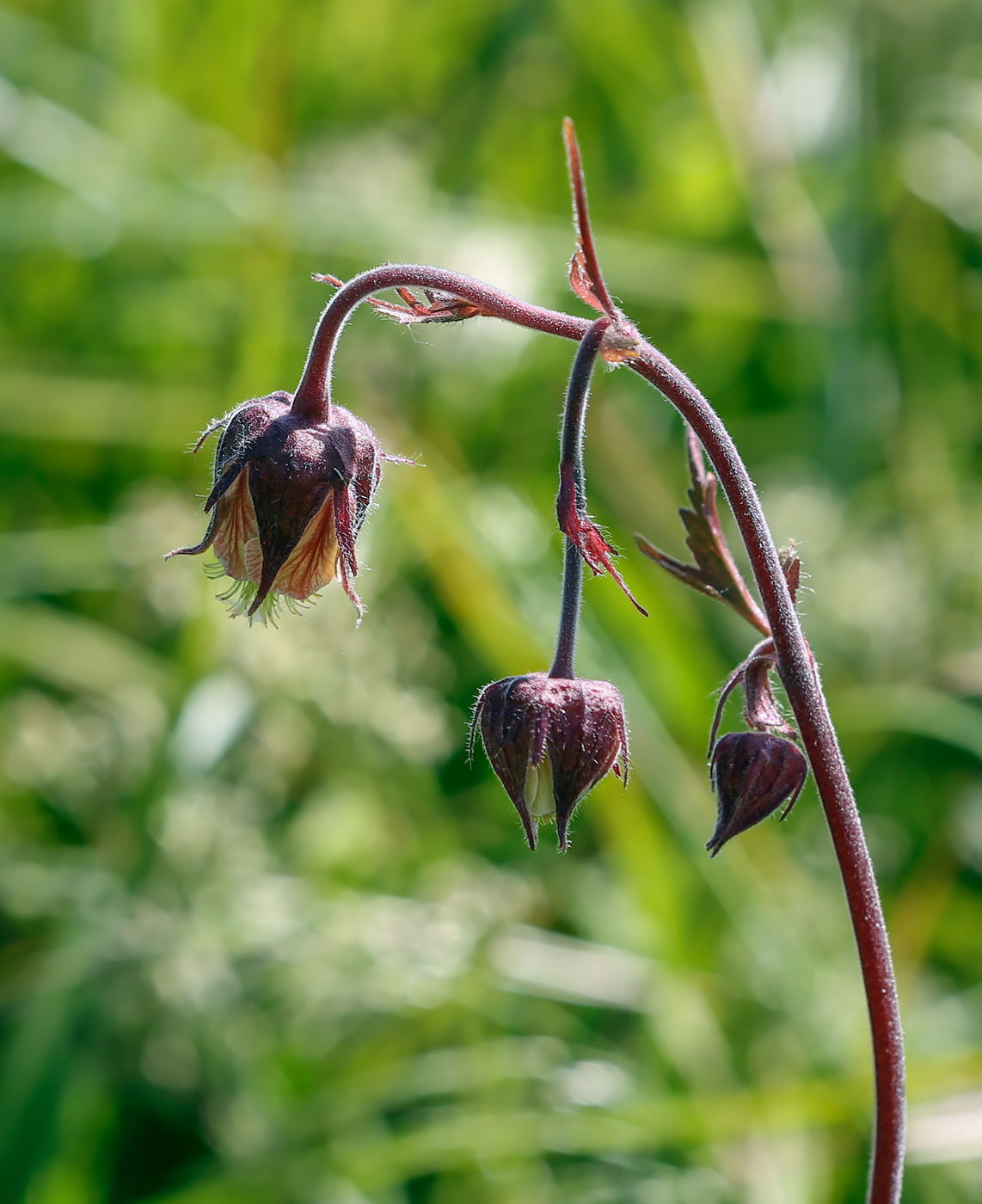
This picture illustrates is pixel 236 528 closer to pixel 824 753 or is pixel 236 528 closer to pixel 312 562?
pixel 312 562

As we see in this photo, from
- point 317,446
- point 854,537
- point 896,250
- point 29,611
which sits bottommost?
point 317,446

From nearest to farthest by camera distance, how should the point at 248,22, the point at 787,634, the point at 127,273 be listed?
Answer: the point at 787,634 < the point at 127,273 < the point at 248,22

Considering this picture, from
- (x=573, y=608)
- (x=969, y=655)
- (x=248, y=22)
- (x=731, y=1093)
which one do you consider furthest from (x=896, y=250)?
(x=573, y=608)

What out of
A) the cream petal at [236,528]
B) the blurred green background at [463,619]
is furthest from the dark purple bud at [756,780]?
the blurred green background at [463,619]

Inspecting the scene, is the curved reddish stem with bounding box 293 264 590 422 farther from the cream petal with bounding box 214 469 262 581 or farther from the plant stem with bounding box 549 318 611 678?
the cream petal with bounding box 214 469 262 581

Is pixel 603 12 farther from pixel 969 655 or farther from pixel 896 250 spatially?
pixel 969 655
